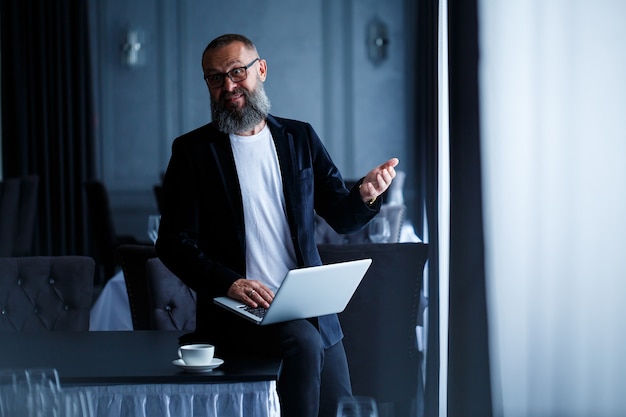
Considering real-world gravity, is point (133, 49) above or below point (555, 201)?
above

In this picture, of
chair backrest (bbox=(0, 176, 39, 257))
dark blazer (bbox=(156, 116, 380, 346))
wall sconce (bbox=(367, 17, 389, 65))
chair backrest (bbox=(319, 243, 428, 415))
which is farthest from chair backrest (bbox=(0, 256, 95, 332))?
wall sconce (bbox=(367, 17, 389, 65))

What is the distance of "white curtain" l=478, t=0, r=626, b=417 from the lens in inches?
79.9

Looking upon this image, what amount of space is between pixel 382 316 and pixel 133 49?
5.93 metres

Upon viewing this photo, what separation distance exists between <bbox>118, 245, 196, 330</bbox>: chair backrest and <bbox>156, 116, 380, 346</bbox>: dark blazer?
633mm

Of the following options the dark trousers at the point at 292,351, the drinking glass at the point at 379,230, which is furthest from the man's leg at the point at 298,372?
the drinking glass at the point at 379,230

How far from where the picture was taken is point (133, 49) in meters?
8.12

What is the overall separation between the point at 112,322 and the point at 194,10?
510 cm

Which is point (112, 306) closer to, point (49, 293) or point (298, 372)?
point (49, 293)

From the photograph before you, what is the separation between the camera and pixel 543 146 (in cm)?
209

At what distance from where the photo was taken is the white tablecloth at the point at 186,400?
1.74 meters

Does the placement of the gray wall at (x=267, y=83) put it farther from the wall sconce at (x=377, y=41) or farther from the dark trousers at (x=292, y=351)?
the dark trousers at (x=292, y=351)

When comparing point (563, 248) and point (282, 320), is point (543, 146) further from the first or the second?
point (282, 320)

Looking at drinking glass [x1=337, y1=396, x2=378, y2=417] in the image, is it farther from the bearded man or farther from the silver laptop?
the bearded man

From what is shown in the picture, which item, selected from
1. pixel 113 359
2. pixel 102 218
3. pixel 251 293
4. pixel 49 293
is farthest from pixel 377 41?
pixel 113 359
